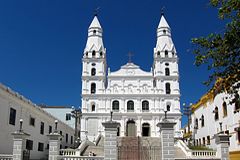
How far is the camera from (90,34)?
4897 centimetres

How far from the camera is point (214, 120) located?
28.2 metres

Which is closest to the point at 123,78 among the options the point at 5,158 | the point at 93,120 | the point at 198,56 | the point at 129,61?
the point at 129,61

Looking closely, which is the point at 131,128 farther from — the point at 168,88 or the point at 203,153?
the point at 203,153

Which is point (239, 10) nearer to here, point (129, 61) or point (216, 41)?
point (216, 41)

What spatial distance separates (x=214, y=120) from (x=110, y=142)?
687 inches

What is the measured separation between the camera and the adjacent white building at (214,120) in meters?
22.5

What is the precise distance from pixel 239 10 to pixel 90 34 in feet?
137

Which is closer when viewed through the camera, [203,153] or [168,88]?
[203,153]

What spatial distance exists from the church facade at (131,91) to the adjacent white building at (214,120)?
883cm

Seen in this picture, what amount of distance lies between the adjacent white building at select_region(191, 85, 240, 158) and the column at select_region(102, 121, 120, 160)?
805 cm

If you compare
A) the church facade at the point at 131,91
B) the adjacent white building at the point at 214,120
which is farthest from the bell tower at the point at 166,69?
the adjacent white building at the point at 214,120

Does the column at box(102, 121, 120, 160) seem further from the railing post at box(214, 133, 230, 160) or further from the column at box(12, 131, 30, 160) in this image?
the railing post at box(214, 133, 230, 160)

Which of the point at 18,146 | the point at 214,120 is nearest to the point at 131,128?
the point at 214,120

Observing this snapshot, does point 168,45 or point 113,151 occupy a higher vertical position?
point 168,45
